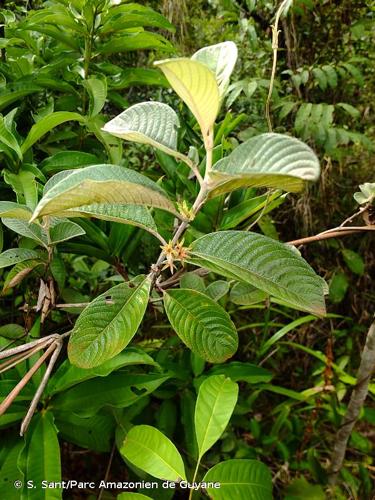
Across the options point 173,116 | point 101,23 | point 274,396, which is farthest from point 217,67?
point 274,396

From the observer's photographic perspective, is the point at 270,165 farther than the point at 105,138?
No

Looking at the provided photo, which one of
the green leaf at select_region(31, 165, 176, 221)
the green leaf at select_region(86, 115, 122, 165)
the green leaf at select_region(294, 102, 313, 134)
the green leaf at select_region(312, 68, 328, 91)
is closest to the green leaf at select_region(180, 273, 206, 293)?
the green leaf at select_region(31, 165, 176, 221)

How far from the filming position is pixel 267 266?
41cm

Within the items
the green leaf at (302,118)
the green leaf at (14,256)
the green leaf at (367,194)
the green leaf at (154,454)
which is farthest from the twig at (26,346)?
the green leaf at (302,118)

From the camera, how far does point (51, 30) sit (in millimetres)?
787

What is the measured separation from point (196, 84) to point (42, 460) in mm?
525

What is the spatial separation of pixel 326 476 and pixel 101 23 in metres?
1.04

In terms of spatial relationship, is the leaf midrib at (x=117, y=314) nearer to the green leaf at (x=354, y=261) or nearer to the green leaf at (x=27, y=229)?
the green leaf at (x=27, y=229)

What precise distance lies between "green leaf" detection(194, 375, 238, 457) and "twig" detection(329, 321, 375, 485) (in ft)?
0.80

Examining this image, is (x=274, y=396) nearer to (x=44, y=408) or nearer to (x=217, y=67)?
(x=44, y=408)

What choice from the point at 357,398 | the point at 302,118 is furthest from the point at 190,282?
the point at 302,118

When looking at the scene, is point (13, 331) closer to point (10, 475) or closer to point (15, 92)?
point (10, 475)

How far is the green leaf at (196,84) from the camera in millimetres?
290

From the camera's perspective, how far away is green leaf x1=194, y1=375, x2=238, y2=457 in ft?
1.82
